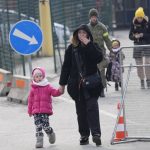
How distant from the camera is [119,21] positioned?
116 ft

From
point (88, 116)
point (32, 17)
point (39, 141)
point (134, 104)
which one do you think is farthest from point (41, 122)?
point (32, 17)

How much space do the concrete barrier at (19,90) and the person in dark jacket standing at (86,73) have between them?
16.3 ft

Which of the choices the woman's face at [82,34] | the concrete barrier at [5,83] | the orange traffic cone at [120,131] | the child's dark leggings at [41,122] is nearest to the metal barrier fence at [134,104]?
the orange traffic cone at [120,131]

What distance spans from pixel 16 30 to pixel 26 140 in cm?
298

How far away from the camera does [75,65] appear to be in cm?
1028

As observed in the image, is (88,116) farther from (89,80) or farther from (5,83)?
(5,83)

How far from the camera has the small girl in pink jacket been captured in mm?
10414

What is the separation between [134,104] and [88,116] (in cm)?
86

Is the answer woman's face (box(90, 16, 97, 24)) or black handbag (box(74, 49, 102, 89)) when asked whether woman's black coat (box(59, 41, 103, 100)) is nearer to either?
black handbag (box(74, 49, 102, 89))

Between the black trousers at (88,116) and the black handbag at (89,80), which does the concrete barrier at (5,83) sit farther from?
the black handbag at (89,80)

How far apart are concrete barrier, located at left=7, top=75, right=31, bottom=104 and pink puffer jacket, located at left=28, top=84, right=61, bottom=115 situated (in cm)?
476

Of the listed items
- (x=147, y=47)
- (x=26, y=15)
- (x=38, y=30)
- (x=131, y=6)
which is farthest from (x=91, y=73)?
(x=131, y=6)

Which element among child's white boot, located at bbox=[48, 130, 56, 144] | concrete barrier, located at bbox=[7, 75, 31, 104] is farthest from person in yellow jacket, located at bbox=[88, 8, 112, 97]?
child's white boot, located at bbox=[48, 130, 56, 144]

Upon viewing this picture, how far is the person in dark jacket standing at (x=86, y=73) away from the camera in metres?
10.2
